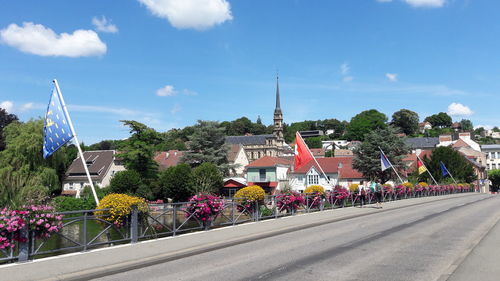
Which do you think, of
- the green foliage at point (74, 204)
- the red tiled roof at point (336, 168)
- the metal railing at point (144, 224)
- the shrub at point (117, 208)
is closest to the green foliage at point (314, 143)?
the red tiled roof at point (336, 168)

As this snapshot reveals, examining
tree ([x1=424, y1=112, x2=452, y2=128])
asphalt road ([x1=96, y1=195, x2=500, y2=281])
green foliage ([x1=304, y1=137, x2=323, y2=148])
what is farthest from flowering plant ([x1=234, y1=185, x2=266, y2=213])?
tree ([x1=424, y1=112, x2=452, y2=128])

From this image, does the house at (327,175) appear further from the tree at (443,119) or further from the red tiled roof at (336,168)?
the tree at (443,119)

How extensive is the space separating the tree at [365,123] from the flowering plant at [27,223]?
151081mm

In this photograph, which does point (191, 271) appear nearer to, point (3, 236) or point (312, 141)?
point (3, 236)

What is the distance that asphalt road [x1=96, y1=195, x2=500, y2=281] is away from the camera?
8.03m

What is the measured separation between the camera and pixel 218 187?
51.9 metres

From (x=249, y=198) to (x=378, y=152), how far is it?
44.6m

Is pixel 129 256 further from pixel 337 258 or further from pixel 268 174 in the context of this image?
pixel 268 174

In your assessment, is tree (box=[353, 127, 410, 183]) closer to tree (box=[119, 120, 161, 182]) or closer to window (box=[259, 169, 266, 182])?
window (box=[259, 169, 266, 182])

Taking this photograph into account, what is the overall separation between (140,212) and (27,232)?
3.53 meters

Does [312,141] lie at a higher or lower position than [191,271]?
higher

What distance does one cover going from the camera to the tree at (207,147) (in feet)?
203

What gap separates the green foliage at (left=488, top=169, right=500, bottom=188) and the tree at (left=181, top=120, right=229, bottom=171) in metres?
73.8

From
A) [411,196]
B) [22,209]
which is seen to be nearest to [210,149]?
[411,196]
